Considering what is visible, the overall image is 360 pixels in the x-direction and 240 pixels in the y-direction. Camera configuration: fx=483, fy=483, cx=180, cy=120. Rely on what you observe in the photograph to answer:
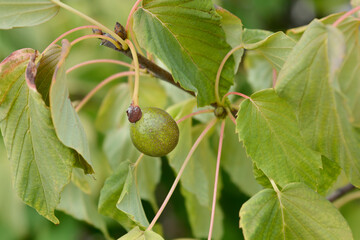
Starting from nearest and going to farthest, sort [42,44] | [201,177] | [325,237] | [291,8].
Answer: [325,237] → [201,177] → [42,44] → [291,8]

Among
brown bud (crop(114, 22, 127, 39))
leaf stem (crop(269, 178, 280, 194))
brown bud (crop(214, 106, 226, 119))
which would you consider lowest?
leaf stem (crop(269, 178, 280, 194))

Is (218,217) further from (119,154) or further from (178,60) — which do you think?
(178,60)

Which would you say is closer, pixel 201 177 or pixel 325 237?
pixel 325 237

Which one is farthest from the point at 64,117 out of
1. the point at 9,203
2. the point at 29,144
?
the point at 9,203

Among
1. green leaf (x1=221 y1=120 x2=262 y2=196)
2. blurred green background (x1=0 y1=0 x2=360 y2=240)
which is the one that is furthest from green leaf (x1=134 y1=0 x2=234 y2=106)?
blurred green background (x1=0 y1=0 x2=360 y2=240)

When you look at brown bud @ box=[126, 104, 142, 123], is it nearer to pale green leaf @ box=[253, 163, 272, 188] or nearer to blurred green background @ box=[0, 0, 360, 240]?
pale green leaf @ box=[253, 163, 272, 188]

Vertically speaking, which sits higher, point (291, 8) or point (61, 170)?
point (61, 170)

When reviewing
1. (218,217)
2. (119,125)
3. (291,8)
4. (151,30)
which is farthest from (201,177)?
(291,8)

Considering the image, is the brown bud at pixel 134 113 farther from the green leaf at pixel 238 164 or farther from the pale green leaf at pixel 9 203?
the pale green leaf at pixel 9 203
